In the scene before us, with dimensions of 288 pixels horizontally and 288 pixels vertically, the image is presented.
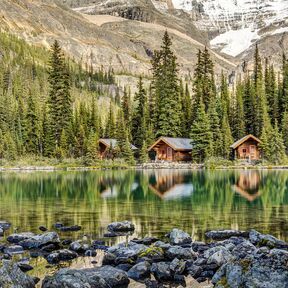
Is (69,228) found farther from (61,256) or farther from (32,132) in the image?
(32,132)

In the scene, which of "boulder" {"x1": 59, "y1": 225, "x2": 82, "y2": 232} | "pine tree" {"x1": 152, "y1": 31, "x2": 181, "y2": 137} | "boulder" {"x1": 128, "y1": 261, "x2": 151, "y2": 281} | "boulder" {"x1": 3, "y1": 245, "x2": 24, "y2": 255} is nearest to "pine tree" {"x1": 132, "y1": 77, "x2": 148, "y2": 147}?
"pine tree" {"x1": 152, "y1": 31, "x2": 181, "y2": 137}

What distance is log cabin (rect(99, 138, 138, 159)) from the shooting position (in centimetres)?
7311

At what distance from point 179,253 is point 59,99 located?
67.3 metres

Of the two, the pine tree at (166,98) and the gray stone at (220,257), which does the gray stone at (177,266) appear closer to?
the gray stone at (220,257)

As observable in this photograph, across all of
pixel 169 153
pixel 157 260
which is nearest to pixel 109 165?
pixel 169 153

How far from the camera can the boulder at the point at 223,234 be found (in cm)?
1775

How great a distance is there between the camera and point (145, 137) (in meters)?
78.0

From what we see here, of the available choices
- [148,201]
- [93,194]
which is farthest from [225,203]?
[93,194]

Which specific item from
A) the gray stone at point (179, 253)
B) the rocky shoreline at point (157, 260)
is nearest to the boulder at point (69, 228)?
the rocky shoreline at point (157, 260)

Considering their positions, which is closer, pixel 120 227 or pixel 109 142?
pixel 120 227

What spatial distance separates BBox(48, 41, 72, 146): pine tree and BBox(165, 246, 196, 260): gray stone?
6197 centimetres

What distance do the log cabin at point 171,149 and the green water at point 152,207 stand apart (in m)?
34.9

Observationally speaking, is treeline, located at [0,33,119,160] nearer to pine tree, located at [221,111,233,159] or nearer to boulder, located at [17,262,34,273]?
pine tree, located at [221,111,233,159]

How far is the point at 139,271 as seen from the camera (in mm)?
13078
